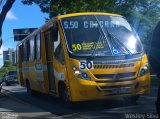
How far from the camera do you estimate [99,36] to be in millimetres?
13273

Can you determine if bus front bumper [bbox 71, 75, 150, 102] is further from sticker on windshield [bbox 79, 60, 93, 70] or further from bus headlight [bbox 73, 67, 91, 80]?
sticker on windshield [bbox 79, 60, 93, 70]

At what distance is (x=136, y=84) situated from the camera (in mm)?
12609

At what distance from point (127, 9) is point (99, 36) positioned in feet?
79.7

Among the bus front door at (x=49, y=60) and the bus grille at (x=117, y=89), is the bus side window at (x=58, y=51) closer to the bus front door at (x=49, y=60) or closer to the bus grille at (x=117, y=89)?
the bus front door at (x=49, y=60)

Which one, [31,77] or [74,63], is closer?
[74,63]

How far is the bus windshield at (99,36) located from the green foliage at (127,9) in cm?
1155

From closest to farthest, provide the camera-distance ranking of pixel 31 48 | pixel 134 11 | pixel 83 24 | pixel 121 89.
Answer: pixel 121 89
pixel 83 24
pixel 31 48
pixel 134 11

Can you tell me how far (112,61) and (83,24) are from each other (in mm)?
1644

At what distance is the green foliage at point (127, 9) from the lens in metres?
30.8

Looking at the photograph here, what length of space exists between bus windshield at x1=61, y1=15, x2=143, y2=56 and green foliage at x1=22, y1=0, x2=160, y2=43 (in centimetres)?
1155

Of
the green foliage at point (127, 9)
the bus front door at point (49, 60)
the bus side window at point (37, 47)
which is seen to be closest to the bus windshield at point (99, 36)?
the bus front door at point (49, 60)

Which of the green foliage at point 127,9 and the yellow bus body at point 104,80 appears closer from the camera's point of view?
the yellow bus body at point 104,80

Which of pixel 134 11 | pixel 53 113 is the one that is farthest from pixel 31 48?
pixel 134 11

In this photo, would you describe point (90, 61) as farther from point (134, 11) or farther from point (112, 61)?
point (134, 11)
